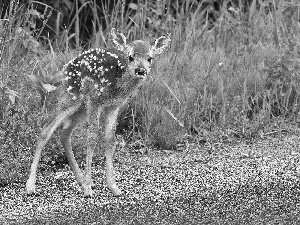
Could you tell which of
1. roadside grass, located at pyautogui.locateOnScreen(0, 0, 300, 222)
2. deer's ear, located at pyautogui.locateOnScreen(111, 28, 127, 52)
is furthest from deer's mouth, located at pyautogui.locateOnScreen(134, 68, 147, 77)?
roadside grass, located at pyautogui.locateOnScreen(0, 0, 300, 222)

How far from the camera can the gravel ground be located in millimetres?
5887

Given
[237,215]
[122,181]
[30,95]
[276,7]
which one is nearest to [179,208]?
[237,215]

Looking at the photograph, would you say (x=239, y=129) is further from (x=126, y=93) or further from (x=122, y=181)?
(x=126, y=93)

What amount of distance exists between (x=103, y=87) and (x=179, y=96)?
2.26 m

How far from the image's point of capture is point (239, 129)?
8.52 metres

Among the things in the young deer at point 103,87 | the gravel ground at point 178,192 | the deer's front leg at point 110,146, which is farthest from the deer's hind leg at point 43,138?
the deer's front leg at point 110,146

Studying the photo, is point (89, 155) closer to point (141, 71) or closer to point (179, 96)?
point (141, 71)

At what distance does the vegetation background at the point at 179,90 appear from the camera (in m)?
7.42

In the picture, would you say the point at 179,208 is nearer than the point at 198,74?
Yes

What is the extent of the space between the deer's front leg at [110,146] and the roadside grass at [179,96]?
0.85 metres

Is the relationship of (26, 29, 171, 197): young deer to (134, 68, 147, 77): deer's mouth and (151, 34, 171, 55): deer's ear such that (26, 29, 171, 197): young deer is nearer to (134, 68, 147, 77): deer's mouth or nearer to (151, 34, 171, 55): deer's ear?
(151, 34, 171, 55): deer's ear

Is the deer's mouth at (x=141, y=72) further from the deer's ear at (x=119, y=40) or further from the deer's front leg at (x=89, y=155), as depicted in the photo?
the deer's front leg at (x=89, y=155)

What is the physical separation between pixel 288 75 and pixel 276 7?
3.01m

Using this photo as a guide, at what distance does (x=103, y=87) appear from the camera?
6137mm
